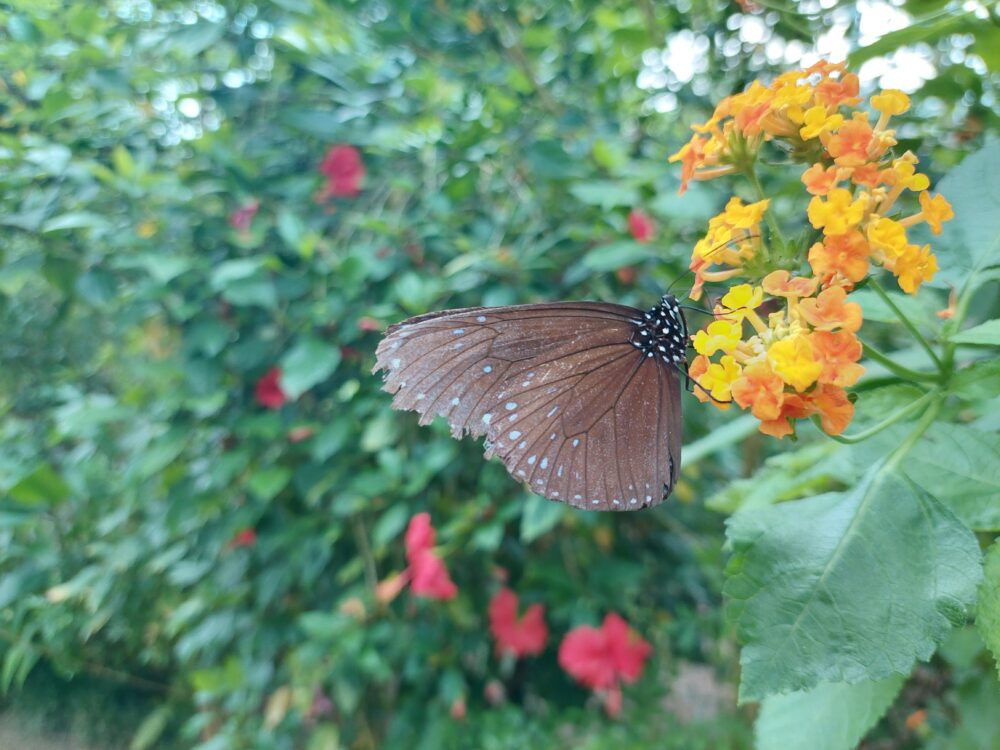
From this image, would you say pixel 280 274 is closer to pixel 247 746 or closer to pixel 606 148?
pixel 606 148

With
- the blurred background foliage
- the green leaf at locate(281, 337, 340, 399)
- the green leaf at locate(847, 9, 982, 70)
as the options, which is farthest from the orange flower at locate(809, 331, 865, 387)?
the green leaf at locate(281, 337, 340, 399)

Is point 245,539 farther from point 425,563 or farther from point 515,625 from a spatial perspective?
point 515,625

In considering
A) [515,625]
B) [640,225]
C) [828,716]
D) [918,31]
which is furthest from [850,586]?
[515,625]

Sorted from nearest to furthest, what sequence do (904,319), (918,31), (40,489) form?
(904,319), (918,31), (40,489)

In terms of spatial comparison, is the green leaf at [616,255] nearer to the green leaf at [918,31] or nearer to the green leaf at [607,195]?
the green leaf at [607,195]

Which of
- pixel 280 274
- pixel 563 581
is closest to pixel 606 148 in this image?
pixel 280 274

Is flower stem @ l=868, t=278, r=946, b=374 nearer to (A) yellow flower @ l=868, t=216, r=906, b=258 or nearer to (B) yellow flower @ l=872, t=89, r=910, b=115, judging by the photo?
(A) yellow flower @ l=868, t=216, r=906, b=258
